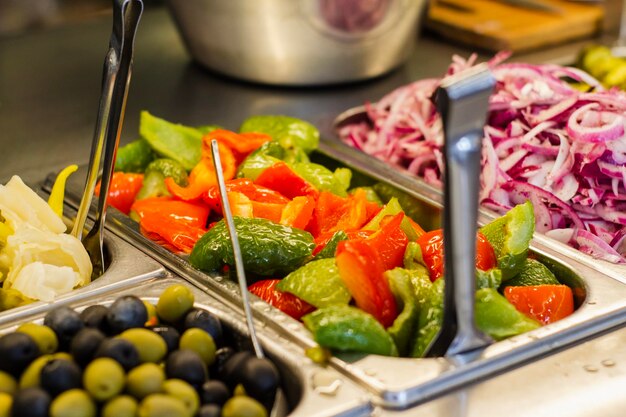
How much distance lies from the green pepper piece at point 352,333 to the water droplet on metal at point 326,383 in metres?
0.05

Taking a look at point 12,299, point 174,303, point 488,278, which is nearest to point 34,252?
point 12,299

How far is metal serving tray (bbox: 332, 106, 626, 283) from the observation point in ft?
4.89

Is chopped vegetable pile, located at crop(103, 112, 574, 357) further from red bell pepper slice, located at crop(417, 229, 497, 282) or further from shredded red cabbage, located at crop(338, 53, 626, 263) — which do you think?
shredded red cabbage, located at crop(338, 53, 626, 263)

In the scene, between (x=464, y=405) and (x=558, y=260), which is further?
(x=558, y=260)

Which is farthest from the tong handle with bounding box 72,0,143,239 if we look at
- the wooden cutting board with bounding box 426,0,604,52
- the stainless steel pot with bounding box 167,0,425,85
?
the wooden cutting board with bounding box 426,0,604,52

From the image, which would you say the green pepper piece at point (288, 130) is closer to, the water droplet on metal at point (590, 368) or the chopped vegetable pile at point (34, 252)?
the chopped vegetable pile at point (34, 252)

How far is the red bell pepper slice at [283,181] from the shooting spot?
170cm

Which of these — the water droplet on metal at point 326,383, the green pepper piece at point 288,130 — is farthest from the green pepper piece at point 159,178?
the water droplet on metal at point 326,383

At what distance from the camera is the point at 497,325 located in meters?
1.26

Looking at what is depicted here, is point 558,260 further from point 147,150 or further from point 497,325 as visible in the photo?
point 147,150

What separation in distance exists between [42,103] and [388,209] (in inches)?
44.2

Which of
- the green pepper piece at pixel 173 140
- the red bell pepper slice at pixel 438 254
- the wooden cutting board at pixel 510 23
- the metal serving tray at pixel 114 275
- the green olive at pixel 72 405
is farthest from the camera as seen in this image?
the wooden cutting board at pixel 510 23

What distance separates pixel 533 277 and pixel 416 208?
14.7 inches

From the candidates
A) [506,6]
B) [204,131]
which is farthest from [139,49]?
[506,6]
